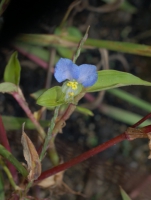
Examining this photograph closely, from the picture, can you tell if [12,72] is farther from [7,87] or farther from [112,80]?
[112,80]

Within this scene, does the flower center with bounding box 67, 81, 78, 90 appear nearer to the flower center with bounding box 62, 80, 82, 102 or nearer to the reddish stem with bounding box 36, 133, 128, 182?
the flower center with bounding box 62, 80, 82, 102

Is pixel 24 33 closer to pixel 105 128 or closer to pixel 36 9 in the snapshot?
pixel 36 9

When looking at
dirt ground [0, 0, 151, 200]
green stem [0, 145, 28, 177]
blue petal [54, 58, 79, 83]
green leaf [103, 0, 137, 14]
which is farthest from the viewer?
green leaf [103, 0, 137, 14]

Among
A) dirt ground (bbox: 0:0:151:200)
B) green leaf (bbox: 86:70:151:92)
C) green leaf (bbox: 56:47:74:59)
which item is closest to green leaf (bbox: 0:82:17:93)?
green leaf (bbox: 86:70:151:92)

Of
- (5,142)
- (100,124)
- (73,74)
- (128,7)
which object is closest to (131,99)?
(100,124)

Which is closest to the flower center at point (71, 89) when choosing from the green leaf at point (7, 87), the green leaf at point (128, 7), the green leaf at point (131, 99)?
the green leaf at point (7, 87)

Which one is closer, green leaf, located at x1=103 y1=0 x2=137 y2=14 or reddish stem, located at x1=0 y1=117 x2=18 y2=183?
reddish stem, located at x1=0 y1=117 x2=18 y2=183

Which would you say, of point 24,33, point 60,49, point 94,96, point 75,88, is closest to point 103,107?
point 94,96
